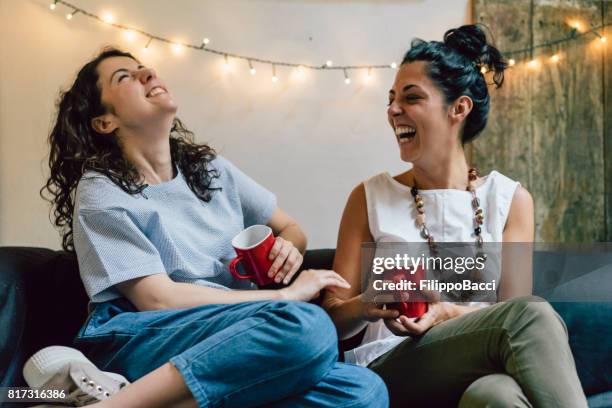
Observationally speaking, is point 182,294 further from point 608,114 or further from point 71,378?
point 608,114

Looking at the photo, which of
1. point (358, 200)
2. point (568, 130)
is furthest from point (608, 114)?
point (358, 200)

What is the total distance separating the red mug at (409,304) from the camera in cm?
114

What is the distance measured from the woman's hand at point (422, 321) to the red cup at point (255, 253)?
0.94 feet

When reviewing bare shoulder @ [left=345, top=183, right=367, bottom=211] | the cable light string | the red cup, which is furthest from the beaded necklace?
the cable light string

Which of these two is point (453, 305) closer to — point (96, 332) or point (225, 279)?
point (225, 279)

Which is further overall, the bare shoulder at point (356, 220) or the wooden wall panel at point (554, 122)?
the wooden wall panel at point (554, 122)

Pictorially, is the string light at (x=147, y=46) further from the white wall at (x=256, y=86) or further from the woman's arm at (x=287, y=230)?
the woman's arm at (x=287, y=230)

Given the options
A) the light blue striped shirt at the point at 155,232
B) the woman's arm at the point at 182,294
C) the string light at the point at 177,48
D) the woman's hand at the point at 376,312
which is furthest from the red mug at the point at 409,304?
the string light at the point at 177,48

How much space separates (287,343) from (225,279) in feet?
1.45

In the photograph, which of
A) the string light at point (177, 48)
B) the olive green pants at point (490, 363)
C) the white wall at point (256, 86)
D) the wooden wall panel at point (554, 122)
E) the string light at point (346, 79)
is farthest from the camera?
the wooden wall panel at point (554, 122)

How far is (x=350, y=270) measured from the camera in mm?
1530

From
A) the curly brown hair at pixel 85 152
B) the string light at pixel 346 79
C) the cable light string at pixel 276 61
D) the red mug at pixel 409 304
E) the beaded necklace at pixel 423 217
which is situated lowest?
the red mug at pixel 409 304

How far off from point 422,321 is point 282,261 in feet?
1.07

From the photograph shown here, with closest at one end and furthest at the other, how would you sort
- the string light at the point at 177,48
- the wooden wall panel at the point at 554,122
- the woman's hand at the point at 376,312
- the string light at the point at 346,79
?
the woman's hand at the point at 376,312
the string light at the point at 177,48
the string light at the point at 346,79
the wooden wall panel at the point at 554,122
